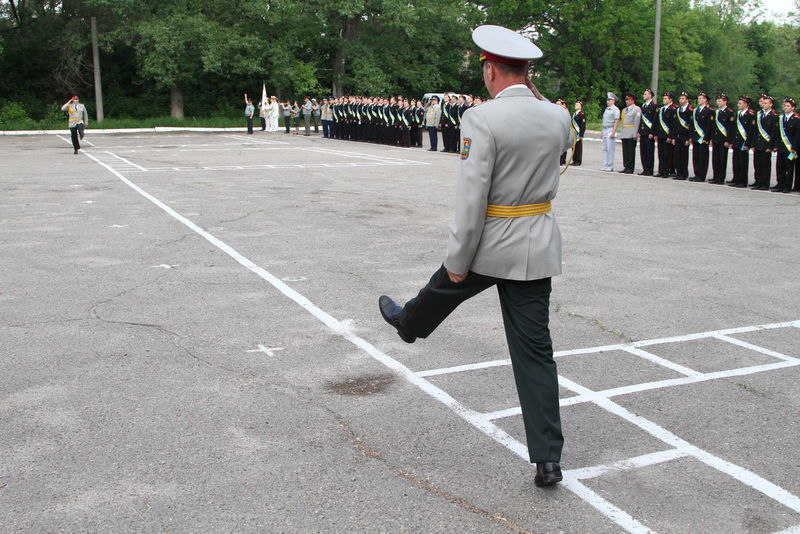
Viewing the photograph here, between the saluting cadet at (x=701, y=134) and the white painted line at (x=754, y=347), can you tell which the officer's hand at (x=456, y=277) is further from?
the saluting cadet at (x=701, y=134)

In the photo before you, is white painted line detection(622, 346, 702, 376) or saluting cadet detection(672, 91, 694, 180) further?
saluting cadet detection(672, 91, 694, 180)

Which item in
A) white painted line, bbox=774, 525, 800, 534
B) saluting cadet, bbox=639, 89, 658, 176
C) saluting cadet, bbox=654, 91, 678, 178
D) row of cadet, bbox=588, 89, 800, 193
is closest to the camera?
white painted line, bbox=774, 525, 800, 534

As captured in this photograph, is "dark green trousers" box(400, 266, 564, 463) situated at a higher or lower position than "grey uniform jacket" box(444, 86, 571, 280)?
lower

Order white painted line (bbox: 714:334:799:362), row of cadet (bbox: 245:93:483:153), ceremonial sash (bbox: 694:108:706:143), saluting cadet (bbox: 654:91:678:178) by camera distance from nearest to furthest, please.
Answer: white painted line (bbox: 714:334:799:362)
ceremonial sash (bbox: 694:108:706:143)
saluting cadet (bbox: 654:91:678:178)
row of cadet (bbox: 245:93:483:153)

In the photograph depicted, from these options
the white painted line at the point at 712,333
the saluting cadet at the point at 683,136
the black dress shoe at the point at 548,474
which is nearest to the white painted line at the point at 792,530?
the black dress shoe at the point at 548,474

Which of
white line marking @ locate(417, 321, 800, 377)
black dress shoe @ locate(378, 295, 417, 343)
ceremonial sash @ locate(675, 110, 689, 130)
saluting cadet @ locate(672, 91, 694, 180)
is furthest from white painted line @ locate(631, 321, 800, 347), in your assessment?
ceremonial sash @ locate(675, 110, 689, 130)

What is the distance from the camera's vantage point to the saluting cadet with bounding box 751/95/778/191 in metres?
17.2

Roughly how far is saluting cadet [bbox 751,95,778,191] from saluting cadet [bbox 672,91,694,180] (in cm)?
203

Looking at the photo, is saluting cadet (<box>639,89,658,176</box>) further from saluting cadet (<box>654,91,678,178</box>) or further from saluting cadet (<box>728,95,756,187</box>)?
saluting cadet (<box>728,95,756,187</box>)

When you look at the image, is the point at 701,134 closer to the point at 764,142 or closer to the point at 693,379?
the point at 764,142

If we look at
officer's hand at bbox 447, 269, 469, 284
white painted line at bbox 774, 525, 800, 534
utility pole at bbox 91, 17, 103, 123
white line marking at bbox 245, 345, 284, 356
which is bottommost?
white painted line at bbox 774, 525, 800, 534

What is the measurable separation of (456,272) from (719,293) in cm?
465

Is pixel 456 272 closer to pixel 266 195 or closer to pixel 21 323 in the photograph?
pixel 21 323

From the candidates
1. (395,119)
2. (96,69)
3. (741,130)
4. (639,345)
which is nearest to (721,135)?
(741,130)
